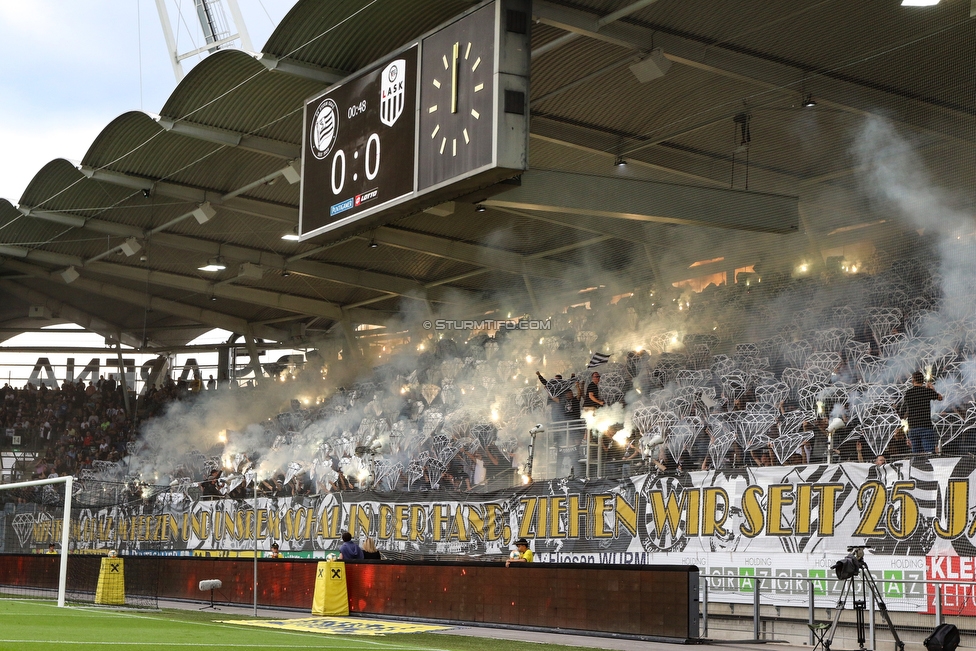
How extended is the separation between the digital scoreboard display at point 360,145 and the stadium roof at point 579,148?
A: 4.28 feet

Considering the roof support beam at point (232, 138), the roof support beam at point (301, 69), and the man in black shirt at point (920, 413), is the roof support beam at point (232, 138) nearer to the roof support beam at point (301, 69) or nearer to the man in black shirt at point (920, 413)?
the roof support beam at point (301, 69)

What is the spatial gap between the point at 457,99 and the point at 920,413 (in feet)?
26.3

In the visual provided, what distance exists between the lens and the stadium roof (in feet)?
55.1

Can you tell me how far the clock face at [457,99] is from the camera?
47.5ft

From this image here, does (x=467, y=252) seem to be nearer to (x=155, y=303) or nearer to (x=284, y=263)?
(x=284, y=263)

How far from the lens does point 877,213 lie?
62.7ft

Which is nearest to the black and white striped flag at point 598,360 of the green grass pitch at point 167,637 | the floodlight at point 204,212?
the floodlight at point 204,212

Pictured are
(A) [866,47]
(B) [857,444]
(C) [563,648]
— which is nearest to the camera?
(C) [563,648]

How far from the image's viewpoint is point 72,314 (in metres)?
40.8

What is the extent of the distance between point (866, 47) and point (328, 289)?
22438 mm

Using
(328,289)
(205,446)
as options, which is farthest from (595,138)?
(205,446)

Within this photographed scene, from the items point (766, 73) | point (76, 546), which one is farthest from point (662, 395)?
point (76, 546)

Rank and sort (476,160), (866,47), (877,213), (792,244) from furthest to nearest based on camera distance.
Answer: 1. (792,244)
2. (877,213)
3. (866,47)
4. (476,160)

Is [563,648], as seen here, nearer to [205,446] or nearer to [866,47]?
[866,47]
